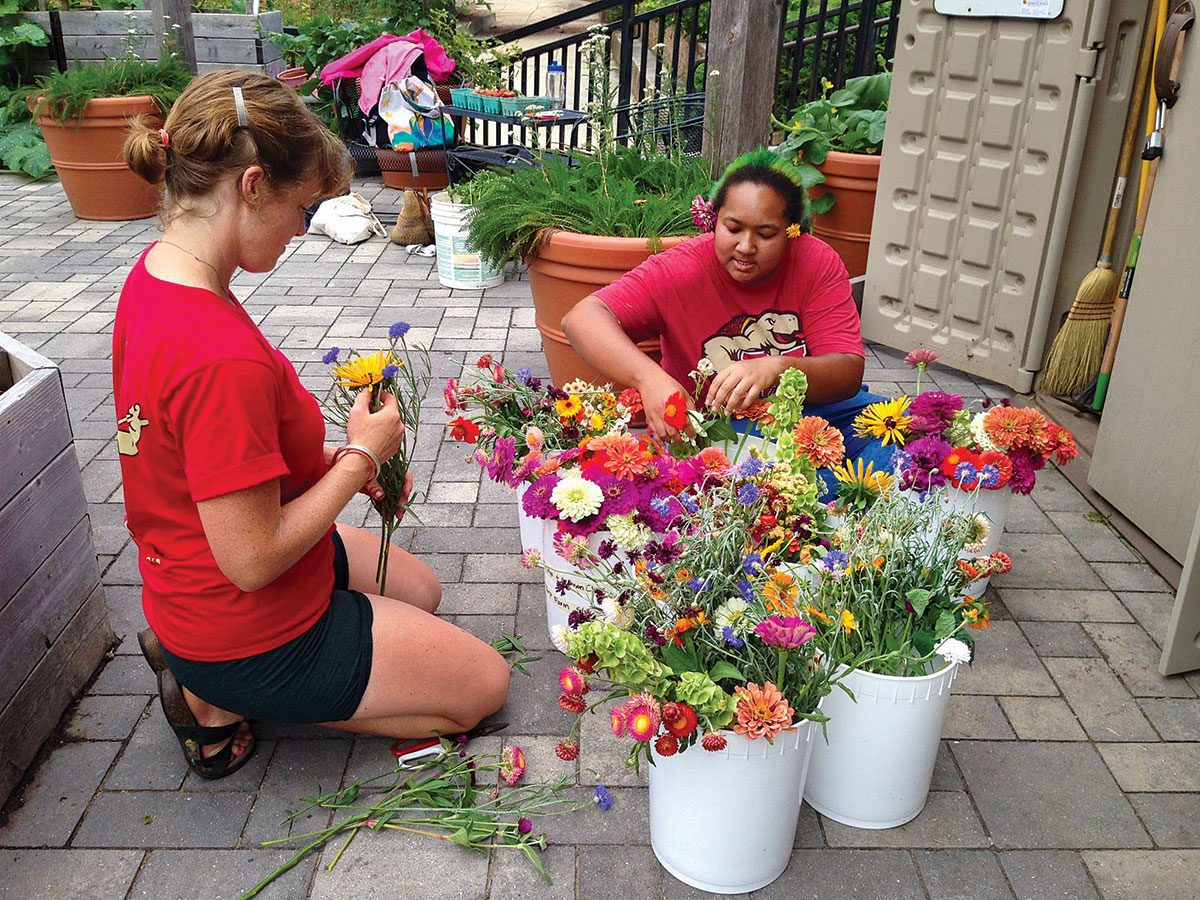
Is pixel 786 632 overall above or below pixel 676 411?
below

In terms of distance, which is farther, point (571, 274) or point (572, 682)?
point (571, 274)

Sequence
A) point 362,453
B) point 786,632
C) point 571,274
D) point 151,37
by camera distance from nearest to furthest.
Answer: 1. point 786,632
2. point 362,453
3. point 571,274
4. point 151,37

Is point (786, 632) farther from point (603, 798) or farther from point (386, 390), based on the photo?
point (386, 390)

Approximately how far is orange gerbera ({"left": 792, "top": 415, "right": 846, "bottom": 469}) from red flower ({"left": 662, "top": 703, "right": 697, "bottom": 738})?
0.57 m

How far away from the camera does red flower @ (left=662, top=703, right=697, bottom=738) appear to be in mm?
1521

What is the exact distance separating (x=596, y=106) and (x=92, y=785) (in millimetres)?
3202

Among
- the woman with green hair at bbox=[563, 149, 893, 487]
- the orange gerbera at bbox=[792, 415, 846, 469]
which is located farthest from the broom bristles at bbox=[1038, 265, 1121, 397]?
the orange gerbera at bbox=[792, 415, 846, 469]

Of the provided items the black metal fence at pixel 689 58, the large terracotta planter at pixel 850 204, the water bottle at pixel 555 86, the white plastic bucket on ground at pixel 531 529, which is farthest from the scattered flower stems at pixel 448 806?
the water bottle at pixel 555 86

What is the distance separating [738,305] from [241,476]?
1.44 m

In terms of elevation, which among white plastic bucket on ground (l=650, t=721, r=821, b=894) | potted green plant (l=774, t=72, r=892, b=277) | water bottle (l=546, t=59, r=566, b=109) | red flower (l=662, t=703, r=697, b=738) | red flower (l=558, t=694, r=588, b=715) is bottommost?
white plastic bucket on ground (l=650, t=721, r=821, b=894)

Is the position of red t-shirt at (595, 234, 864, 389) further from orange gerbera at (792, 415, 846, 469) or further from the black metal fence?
the black metal fence

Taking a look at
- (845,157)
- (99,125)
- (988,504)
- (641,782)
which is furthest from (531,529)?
(99,125)

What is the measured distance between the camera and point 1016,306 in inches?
155

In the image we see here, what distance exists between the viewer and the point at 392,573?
2.43 m
